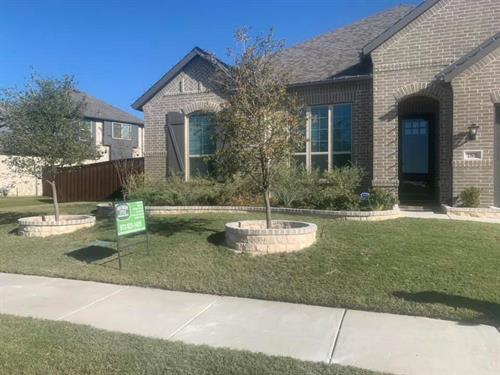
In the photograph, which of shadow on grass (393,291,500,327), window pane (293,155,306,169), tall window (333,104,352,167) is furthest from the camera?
window pane (293,155,306,169)

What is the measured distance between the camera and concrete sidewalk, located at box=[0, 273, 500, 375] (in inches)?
155

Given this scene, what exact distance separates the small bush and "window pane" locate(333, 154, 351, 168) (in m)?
3.33

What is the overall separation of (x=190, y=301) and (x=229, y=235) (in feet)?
6.78

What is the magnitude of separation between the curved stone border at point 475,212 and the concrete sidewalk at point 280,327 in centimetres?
573

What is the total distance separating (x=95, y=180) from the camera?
1852cm

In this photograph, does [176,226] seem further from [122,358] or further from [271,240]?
[122,358]

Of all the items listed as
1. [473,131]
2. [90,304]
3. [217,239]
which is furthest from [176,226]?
[473,131]

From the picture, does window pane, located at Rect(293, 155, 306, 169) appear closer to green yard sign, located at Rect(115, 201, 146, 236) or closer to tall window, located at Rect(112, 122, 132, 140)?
green yard sign, located at Rect(115, 201, 146, 236)

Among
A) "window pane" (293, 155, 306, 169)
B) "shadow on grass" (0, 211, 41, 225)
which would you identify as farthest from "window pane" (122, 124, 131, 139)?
"window pane" (293, 155, 306, 169)

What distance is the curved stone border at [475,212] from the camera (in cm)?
964

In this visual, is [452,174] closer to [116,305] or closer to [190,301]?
[190,301]

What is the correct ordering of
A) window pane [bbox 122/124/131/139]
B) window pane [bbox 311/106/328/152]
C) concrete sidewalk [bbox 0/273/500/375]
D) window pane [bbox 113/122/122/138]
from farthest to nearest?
window pane [bbox 122/124/131/139] < window pane [bbox 113/122/122/138] < window pane [bbox 311/106/328/152] < concrete sidewalk [bbox 0/273/500/375]

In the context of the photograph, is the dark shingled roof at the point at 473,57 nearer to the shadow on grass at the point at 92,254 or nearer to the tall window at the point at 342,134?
the tall window at the point at 342,134

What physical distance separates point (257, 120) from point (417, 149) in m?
7.91
